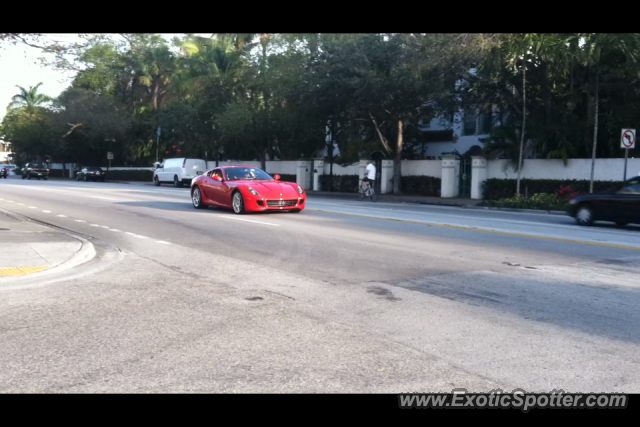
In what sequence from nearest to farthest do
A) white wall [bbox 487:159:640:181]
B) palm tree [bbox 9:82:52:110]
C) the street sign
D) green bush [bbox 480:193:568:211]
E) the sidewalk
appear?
1. the sidewalk
2. the street sign
3. green bush [bbox 480:193:568:211]
4. white wall [bbox 487:159:640:181]
5. palm tree [bbox 9:82:52:110]

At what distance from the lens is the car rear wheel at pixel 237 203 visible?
65.9 ft

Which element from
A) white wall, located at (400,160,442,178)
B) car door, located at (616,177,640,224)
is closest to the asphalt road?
car door, located at (616,177,640,224)

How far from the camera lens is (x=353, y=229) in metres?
16.6

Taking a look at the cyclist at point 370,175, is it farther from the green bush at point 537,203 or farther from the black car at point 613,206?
the black car at point 613,206

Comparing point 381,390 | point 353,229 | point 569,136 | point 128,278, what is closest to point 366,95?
point 569,136

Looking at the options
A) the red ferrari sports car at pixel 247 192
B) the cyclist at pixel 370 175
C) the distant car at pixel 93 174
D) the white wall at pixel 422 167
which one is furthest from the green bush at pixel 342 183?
the distant car at pixel 93 174

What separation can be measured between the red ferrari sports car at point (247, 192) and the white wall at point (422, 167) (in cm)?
1552

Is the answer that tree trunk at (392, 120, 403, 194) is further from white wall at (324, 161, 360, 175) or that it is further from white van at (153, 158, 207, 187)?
white van at (153, 158, 207, 187)

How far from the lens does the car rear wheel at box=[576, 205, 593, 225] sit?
19.2m

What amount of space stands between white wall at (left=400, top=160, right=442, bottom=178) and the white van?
46.3ft

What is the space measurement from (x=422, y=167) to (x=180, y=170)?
16417 mm

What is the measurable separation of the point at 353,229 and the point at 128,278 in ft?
24.0

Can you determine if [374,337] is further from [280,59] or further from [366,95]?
[280,59]

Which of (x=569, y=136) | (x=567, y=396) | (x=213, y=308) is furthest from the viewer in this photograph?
(x=569, y=136)
